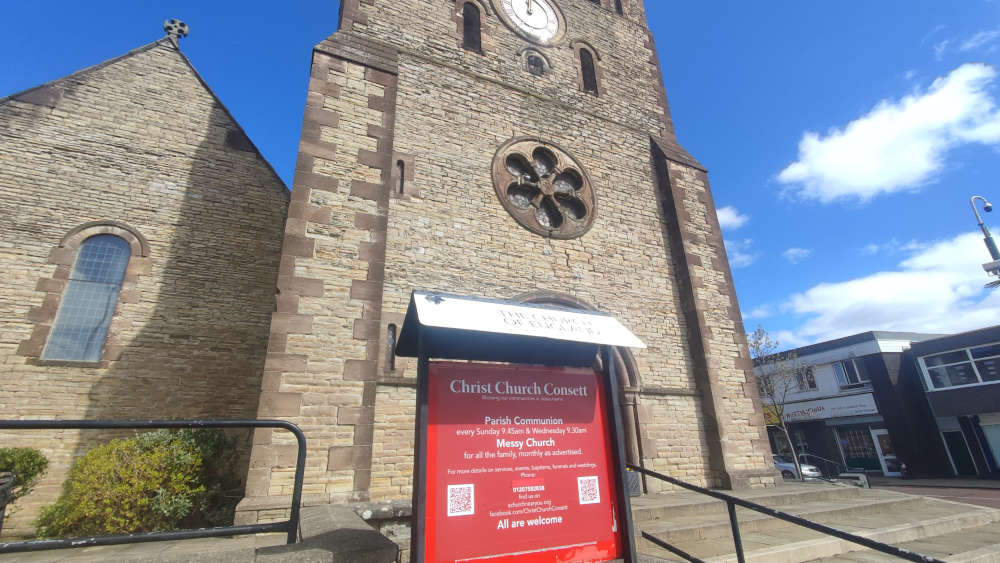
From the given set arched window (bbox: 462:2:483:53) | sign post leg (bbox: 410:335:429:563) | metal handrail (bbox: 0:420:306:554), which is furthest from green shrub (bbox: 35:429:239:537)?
arched window (bbox: 462:2:483:53)

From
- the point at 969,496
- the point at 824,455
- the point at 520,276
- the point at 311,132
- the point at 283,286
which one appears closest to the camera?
the point at 283,286

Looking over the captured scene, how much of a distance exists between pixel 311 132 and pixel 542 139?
16.3 ft

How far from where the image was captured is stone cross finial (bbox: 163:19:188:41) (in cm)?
1132

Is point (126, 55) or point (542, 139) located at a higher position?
point (126, 55)

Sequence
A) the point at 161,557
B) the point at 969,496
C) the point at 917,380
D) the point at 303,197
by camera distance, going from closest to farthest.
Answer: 1. the point at 161,557
2. the point at 303,197
3. the point at 969,496
4. the point at 917,380

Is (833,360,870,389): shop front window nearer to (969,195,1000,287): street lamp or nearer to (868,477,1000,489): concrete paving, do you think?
(868,477,1000,489): concrete paving

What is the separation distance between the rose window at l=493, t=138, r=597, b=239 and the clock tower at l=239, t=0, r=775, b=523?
4cm

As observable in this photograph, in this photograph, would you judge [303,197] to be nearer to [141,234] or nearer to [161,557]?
[141,234]

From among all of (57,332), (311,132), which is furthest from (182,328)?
(311,132)

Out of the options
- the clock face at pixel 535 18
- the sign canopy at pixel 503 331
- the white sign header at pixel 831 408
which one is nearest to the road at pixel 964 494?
the white sign header at pixel 831 408

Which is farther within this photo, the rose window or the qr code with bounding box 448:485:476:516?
the rose window

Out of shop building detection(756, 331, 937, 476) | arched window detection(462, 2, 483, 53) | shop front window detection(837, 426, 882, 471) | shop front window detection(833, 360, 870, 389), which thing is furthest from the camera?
shop front window detection(833, 360, 870, 389)

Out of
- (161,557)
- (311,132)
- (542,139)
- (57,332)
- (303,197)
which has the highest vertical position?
(542,139)

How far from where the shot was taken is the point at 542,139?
403 inches
